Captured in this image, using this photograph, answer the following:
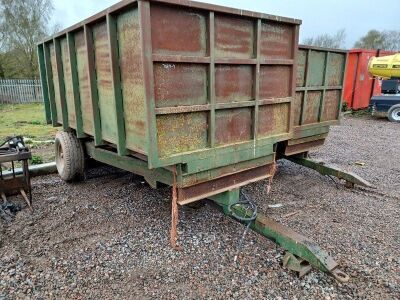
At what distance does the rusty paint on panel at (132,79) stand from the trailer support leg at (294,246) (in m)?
1.06

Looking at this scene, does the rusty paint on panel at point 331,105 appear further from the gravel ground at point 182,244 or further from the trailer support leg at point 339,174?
the gravel ground at point 182,244

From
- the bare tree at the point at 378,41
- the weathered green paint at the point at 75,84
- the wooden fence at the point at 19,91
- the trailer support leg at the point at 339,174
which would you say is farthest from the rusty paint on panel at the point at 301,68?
the bare tree at the point at 378,41

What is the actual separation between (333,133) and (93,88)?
8488 millimetres

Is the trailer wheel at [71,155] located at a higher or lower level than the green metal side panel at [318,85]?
lower

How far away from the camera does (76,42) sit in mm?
3588

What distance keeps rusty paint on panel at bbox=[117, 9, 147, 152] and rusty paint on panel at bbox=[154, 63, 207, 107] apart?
0.47 feet

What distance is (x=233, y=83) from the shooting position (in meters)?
2.98

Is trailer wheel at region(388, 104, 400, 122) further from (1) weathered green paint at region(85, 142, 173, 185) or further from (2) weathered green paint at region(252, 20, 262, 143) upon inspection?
(1) weathered green paint at region(85, 142, 173, 185)

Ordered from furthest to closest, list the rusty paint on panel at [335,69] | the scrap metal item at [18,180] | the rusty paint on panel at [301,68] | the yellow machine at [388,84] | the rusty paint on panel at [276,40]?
the yellow machine at [388,84] < the rusty paint on panel at [335,69] < the rusty paint on panel at [301,68] < the scrap metal item at [18,180] < the rusty paint on panel at [276,40]

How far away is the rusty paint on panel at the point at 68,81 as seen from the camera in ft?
12.8

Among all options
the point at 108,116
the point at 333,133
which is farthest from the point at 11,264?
the point at 333,133

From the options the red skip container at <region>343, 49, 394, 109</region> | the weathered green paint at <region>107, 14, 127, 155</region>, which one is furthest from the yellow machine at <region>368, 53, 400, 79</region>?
the weathered green paint at <region>107, 14, 127, 155</region>

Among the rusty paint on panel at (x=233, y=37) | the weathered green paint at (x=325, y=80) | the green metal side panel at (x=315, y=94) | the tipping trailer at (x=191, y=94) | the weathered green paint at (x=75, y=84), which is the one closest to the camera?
the tipping trailer at (x=191, y=94)

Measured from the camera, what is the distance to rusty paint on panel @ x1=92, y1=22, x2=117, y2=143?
298 cm
